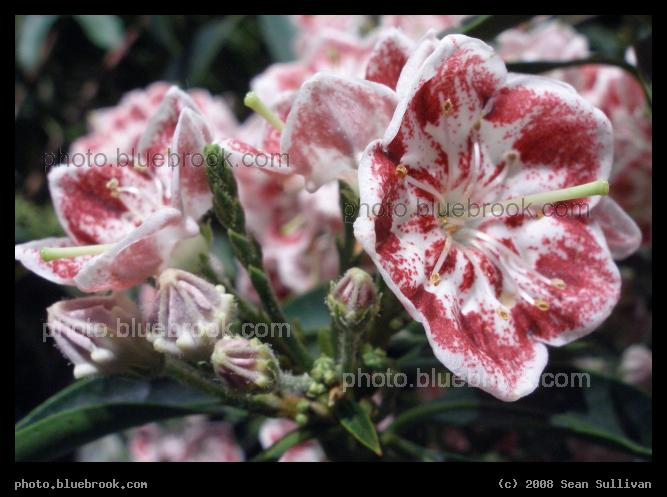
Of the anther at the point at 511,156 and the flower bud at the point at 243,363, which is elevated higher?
the anther at the point at 511,156

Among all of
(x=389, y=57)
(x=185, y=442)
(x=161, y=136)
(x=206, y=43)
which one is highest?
(x=206, y=43)

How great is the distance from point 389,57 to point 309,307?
0.69 m

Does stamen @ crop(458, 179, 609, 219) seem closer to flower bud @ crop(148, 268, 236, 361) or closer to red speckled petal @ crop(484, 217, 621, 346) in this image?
red speckled petal @ crop(484, 217, 621, 346)

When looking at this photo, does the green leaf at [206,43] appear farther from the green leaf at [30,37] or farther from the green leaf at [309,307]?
the green leaf at [309,307]

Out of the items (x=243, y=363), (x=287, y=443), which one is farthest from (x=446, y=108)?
(x=287, y=443)

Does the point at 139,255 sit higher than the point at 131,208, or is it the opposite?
the point at 131,208

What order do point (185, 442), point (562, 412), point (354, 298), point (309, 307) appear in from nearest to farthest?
point (354, 298) → point (562, 412) → point (309, 307) → point (185, 442)

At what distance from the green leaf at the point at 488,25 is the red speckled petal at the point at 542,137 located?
0.57ft

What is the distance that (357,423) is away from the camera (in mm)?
1314

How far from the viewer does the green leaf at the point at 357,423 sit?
1.28 metres

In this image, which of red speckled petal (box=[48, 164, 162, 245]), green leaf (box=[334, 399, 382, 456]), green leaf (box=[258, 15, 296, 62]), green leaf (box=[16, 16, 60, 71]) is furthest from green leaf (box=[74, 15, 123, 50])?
green leaf (box=[334, 399, 382, 456])

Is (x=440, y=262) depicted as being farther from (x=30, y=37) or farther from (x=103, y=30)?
(x=30, y=37)

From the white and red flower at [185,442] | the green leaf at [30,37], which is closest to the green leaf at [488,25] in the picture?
the white and red flower at [185,442]

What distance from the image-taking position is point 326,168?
1328mm
